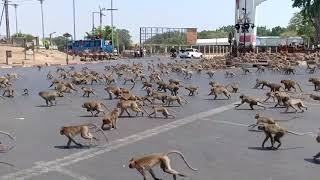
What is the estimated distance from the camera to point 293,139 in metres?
13.1

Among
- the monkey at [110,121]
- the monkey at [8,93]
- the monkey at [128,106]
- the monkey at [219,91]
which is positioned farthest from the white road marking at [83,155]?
the monkey at [8,93]

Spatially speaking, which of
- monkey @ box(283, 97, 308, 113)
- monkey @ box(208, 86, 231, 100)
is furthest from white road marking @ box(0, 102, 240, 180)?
monkey @ box(208, 86, 231, 100)

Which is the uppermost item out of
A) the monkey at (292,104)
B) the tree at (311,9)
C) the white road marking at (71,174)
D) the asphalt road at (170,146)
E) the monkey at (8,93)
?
the tree at (311,9)

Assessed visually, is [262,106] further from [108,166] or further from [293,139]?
[108,166]

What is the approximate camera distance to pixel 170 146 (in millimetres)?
12266

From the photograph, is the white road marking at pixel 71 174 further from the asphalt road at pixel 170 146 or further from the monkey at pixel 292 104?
the monkey at pixel 292 104

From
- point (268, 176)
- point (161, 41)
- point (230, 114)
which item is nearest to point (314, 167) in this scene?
point (268, 176)

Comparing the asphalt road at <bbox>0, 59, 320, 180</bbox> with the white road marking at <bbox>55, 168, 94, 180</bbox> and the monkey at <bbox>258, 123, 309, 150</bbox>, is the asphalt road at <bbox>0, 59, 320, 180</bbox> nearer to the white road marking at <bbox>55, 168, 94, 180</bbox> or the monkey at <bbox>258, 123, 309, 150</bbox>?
Answer: the white road marking at <bbox>55, 168, 94, 180</bbox>

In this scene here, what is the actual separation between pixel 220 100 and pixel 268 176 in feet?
35.8

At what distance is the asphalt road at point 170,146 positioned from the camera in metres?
9.98

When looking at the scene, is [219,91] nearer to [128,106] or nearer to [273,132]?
[128,106]

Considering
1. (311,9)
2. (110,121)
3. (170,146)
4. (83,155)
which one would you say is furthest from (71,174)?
(311,9)

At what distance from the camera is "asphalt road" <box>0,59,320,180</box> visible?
393 inches

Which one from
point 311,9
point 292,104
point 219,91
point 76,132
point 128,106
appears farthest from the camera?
point 311,9
